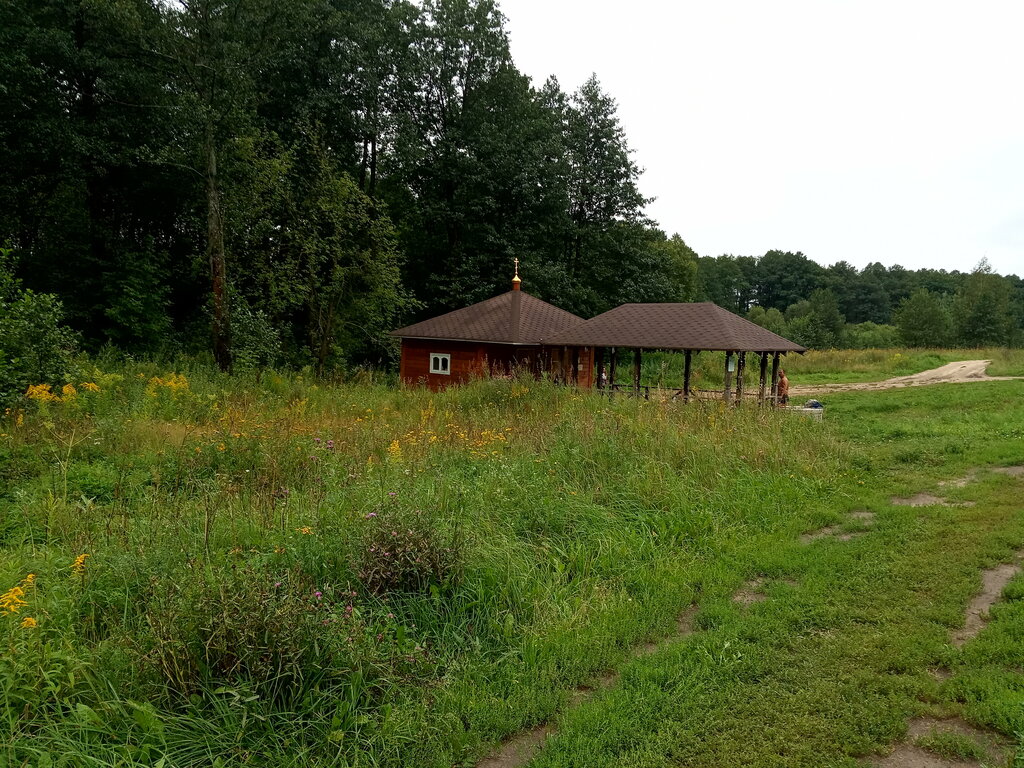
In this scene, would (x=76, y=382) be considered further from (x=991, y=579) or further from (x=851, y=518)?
(x=991, y=579)

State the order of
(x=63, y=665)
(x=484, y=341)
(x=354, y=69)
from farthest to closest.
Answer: (x=354, y=69) → (x=484, y=341) → (x=63, y=665)

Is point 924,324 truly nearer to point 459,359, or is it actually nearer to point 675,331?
point 675,331

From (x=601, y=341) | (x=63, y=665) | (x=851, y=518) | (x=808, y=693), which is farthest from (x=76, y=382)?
(x=601, y=341)

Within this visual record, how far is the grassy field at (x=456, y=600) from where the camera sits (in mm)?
2838

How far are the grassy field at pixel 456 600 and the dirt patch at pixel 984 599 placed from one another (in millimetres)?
108

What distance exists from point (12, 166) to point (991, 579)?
2279 centimetres

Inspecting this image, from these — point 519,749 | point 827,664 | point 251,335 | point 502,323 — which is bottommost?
point 519,749

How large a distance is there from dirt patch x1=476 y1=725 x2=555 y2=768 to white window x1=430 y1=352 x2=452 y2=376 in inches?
676

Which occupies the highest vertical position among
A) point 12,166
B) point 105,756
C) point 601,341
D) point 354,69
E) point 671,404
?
point 354,69

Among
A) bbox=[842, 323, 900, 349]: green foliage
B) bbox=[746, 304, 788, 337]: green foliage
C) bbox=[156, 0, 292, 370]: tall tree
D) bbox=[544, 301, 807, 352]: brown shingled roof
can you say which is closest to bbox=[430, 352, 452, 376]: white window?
bbox=[544, 301, 807, 352]: brown shingled roof

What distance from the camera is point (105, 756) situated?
8.27 feet

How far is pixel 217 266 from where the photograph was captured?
51.1 feet

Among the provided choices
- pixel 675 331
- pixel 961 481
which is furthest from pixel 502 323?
pixel 961 481

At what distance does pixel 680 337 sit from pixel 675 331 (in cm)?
41
